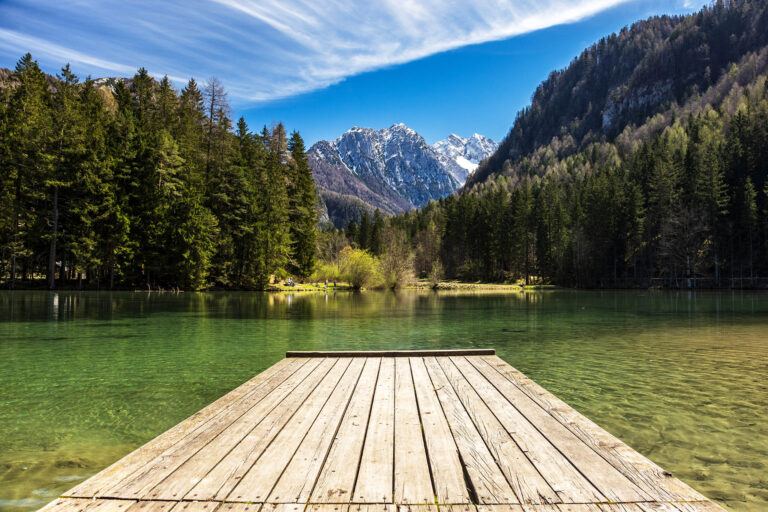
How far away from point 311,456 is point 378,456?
52 centimetres

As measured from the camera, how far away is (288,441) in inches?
147

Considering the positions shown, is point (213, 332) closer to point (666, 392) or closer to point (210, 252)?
point (666, 392)

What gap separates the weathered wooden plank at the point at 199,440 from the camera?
2.88 metres

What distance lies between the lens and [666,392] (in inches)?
317

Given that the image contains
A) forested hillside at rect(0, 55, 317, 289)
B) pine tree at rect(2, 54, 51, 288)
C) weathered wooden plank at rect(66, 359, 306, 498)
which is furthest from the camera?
forested hillside at rect(0, 55, 317, 289)

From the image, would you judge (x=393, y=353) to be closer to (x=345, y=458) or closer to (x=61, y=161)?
(x=345, y=458)

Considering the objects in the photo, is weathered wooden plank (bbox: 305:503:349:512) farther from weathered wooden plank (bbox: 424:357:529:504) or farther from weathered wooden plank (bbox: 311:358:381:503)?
weathered wooden plank (bbox: 424:357:529:504)

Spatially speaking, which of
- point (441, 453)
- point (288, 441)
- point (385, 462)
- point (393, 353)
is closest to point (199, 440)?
point (288, 441)

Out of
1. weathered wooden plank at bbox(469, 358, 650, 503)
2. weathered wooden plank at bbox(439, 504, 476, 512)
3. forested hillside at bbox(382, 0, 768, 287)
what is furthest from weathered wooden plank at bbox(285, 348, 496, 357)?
forested hillside at bbox(382, 0, 768, 287)

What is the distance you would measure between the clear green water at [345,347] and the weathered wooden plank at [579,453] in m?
1.75

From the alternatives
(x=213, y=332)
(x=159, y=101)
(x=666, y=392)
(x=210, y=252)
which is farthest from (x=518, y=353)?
(x=159, y=101)

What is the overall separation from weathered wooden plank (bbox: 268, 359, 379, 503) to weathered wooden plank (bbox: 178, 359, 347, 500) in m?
0.23

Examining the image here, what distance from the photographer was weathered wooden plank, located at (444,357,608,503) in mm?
2826

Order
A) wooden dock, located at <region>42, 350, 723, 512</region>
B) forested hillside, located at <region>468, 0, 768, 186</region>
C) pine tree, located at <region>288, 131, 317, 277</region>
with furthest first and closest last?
forested hillside, located at <region>468, 0, 768, 186</region> < pine tree, located at <region>288, 131, 317, 277</region> < wooden dock, located at <region>42, 350, 723, 512</region>
